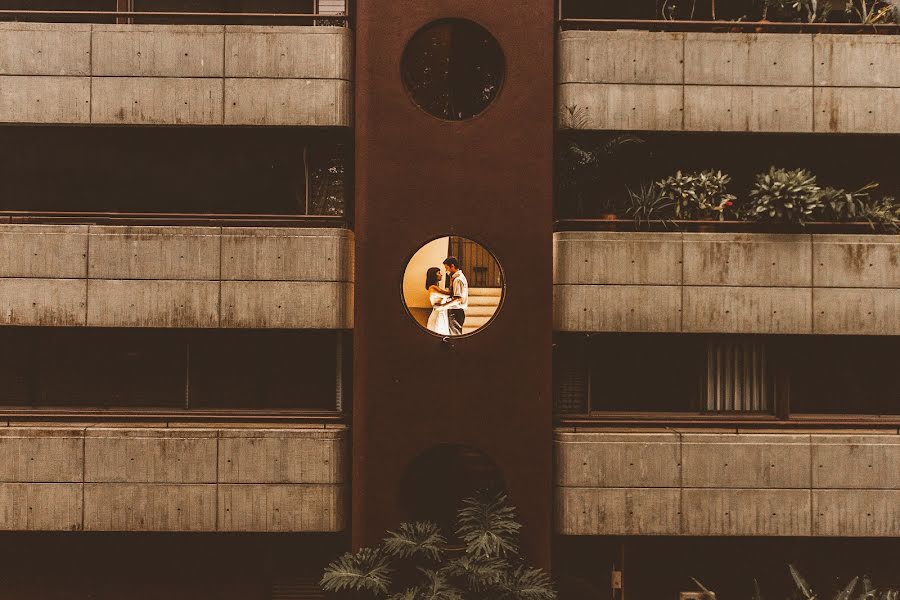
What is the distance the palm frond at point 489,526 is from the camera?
9156 mm

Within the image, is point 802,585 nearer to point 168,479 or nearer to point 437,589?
point 437,589

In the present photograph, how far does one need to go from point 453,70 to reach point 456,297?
3.91 meters

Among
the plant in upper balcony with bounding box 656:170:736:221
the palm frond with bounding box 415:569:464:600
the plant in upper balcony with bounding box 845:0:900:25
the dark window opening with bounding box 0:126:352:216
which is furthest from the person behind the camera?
the dark window opening with bounding box 0:126:352:216

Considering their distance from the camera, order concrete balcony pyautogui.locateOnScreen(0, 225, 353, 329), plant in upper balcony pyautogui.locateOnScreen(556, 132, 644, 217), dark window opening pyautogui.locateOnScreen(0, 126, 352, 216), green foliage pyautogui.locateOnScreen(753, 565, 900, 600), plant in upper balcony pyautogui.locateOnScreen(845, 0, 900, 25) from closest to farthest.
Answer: green foliage pyautogui.locateOnScreen(753, 565, 900, 600) < concrete balcony pyautogui.locateOnScreen(0, 225, 353, 329) < plant in upper balcony pyautogui.locateOnScreen(556, 132, 644, 217) < plant in upper balcony pyautogui.locateOnScreen(845, 0, 900, 25) < dark window opening pyautogui.locateOnScreen(0, 126, 352, 216)

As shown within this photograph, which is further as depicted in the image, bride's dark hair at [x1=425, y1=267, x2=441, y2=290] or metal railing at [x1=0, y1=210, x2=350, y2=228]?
metal railing at [x1=0, y1=210, x2=350, y2=228]

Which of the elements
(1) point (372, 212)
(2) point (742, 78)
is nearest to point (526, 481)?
(1) point (372, 212)

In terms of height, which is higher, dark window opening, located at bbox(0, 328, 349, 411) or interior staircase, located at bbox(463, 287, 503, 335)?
interior staircase, located at bbox(463, 287, 503, 335)

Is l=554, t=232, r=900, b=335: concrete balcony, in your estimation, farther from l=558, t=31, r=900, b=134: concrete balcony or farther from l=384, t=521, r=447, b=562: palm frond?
l=384, t=521, r=447, b=562: palm frond

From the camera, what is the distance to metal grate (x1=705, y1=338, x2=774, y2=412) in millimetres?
10922

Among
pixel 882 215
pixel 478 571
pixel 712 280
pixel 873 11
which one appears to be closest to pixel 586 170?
pixel 712 280

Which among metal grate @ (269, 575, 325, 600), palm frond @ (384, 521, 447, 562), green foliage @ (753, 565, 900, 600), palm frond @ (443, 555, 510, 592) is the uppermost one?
palm frond @ (384, 521, 447, 562)

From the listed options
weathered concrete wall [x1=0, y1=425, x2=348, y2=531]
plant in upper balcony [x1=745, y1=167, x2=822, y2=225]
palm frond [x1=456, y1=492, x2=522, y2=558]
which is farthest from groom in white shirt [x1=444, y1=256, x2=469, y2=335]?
plant in upper balcony [x1=745, y1=167, x2=822, y2=225]

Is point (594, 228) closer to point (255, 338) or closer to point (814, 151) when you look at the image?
point (814, 151)

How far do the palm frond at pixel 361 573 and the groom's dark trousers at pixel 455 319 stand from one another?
12.2 ft
